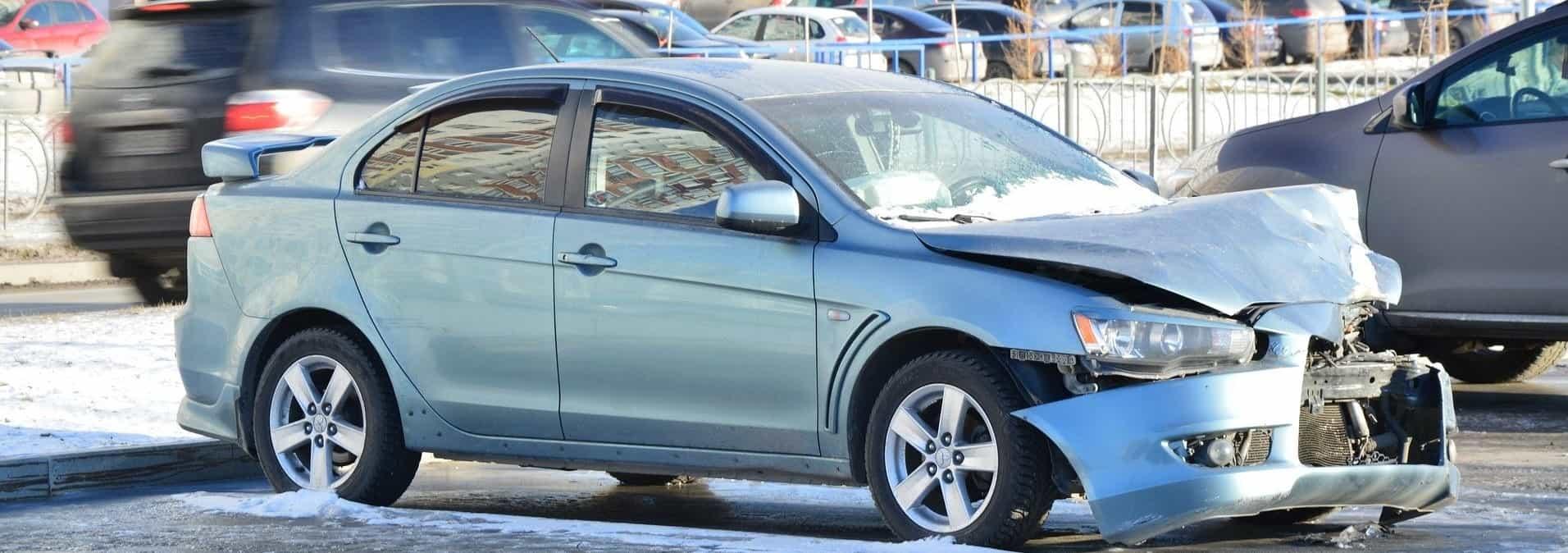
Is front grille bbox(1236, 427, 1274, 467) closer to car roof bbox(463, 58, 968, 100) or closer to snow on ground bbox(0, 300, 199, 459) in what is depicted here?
car roof bbox(463, 58, 968, 100)

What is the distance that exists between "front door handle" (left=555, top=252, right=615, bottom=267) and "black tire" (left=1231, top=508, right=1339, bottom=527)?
203cm

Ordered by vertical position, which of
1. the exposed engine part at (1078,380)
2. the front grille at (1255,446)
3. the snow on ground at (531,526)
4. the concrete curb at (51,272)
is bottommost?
the concrete curb at (51,272)

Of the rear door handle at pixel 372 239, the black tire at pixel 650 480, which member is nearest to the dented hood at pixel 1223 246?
the rear door handle at pixel 372 239

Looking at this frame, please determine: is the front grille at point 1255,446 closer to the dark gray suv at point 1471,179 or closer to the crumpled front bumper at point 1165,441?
the crumpled front bumper at point 1165,441

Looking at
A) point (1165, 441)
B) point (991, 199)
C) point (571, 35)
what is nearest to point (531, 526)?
point (991, 199)

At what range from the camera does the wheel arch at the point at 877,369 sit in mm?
6211

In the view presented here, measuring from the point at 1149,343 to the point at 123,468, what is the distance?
161 inches

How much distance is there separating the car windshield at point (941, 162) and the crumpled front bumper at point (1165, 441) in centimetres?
80

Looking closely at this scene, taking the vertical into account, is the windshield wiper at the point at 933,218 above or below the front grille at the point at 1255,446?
above

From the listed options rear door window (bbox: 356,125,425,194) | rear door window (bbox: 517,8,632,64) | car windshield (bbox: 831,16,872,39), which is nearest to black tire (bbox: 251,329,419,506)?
rear door window (bbox: 356,125,425,194)

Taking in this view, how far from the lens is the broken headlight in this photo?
5816 mm

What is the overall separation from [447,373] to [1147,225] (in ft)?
7.39

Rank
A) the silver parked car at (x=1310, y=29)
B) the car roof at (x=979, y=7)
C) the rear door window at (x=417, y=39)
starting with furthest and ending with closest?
the car roof at (x=979, y=7)
the silver parked car at (x=1310, y=29)
the rear door window at (x=417, y=39)

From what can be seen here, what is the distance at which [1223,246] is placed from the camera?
20.2 ft
